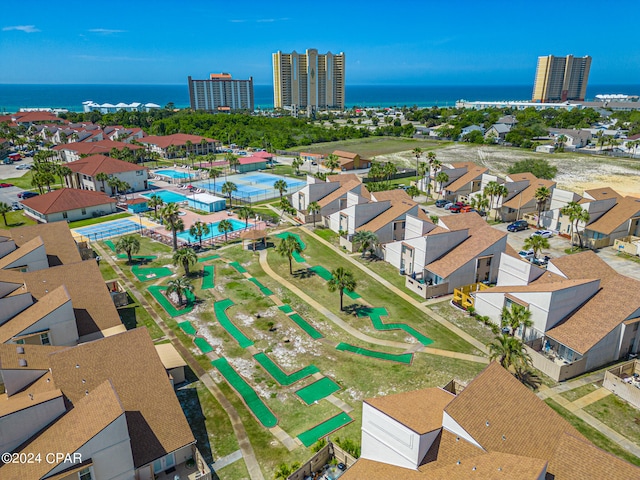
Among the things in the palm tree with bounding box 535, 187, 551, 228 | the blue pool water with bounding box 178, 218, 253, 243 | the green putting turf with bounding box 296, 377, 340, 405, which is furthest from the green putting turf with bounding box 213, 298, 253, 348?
the palm tree with bounding box 535, 187, 551, 228

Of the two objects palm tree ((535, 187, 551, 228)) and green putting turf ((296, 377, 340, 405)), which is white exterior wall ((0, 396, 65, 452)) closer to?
green putting turf ((296, 377, 340, 405))

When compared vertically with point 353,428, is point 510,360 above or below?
above

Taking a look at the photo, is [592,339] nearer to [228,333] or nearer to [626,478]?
[626,478]

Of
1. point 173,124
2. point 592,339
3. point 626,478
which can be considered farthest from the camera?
point 173,124

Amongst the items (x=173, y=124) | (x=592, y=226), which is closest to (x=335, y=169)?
(x=592, y=226)

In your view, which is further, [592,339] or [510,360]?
[592,339]

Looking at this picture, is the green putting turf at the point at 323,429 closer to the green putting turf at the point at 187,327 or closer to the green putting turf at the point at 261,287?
the green putting turf at the point at 187,327
